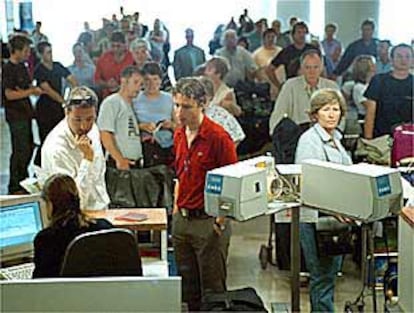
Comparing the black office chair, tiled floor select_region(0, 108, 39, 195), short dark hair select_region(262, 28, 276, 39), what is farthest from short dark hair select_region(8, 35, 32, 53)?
the black office chair

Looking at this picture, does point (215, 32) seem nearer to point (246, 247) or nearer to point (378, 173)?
point (246, 247)

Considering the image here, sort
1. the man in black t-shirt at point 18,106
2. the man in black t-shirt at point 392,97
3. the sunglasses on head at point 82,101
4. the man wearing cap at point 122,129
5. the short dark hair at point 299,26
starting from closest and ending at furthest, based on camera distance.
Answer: the sunglasses on head at point 82,101
the man wearing cap at point 122,129
the man in black t-shirt at point 392,97
the man in black t-shirt at point 18,106
the short dark hair at point 299,26

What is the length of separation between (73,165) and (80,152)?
0.25 ft

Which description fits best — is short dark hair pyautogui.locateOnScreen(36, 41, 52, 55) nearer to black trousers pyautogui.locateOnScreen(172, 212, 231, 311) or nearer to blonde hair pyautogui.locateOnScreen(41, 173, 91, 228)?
black trousers pyautogui.locateOnScreen(172, 212, 231, 311)

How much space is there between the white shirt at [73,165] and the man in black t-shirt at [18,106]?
205 cm

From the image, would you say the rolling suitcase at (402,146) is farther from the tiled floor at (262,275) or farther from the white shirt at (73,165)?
the white shirt at (73,165)

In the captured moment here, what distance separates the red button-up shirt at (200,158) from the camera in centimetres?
402

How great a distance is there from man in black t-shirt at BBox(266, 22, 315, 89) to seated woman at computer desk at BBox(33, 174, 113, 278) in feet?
10.8

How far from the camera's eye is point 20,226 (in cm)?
370

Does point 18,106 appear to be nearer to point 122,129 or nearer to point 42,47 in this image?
point 42,47

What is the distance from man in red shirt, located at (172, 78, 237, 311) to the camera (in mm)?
4027

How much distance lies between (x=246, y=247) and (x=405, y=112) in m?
1.42

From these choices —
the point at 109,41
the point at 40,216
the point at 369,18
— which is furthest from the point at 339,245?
the point at 369,18

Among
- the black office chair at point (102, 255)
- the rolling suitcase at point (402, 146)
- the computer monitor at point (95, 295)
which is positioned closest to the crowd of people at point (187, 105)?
the black office chair at point (102, 255)
